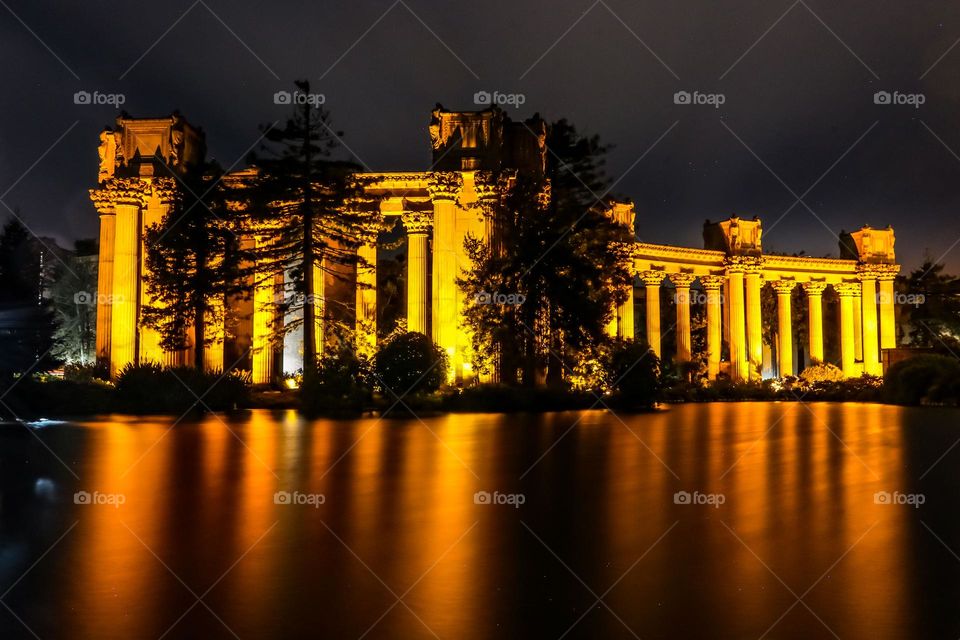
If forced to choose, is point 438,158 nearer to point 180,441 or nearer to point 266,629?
point 180,441

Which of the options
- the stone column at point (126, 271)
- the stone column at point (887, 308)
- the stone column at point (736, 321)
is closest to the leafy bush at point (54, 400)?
the stone column at point (126, 271)

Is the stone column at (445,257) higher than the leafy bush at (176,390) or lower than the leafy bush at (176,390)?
higher

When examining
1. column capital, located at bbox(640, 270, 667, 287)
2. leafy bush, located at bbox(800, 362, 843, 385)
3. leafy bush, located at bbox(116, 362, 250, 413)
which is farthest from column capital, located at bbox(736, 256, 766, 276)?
leafy bush, located at bbox(116, 362, 250, 413)

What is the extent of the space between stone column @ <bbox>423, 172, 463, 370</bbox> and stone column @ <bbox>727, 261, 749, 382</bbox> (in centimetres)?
3202

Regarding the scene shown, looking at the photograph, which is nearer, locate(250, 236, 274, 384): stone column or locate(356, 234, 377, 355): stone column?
locate(356, 234, 377, 355): stone column

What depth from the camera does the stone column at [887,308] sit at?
72812 mm

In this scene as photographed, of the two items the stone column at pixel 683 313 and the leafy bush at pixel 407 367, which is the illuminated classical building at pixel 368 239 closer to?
the leafy bush at pixel 407 367

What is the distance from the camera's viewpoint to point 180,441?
18.4m

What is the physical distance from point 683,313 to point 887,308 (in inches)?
784

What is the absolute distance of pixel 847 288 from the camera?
245 ft

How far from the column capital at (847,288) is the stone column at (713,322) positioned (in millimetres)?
11740

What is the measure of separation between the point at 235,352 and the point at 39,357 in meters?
33.6

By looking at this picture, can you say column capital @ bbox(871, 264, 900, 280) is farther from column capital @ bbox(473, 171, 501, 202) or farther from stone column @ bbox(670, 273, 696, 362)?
column capital @ bbox(473, 171, 501, 202)

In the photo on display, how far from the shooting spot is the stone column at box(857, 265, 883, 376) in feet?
240
